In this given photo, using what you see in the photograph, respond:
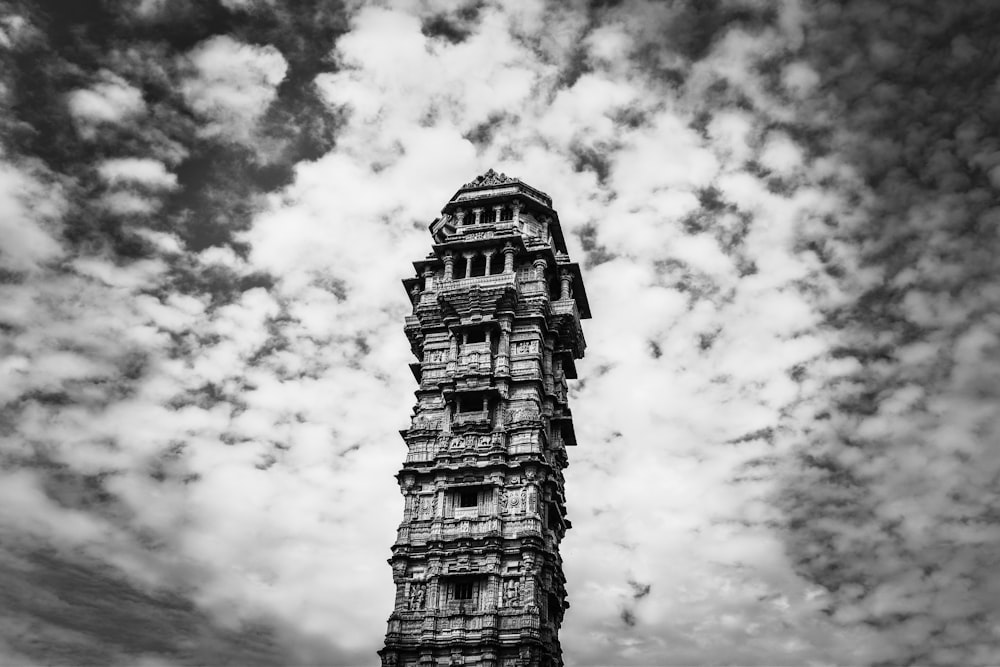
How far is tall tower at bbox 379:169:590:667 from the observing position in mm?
51781

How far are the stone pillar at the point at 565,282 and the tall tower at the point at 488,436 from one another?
101 millimetres

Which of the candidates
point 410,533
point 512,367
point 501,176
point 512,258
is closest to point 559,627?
point 410,533

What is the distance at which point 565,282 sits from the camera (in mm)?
68375

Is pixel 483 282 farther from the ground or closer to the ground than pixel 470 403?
farther from the ground

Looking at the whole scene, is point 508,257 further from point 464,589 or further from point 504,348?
Answer: point 464,589

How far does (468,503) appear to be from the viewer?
57062 millimetres

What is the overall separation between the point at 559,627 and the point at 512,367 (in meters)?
17.0

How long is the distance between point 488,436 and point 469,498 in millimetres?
4123

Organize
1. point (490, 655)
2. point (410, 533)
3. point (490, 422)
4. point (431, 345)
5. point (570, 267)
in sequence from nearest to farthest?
point (490, 655)
point (410, 533)
point (490, 422)
point (431, 345)
point (570, 267)

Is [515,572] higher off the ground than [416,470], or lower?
lower

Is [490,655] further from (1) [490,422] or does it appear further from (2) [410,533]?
(1) [490,422]

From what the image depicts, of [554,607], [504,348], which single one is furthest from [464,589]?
[504,348]

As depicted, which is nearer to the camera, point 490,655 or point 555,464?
point 490,655

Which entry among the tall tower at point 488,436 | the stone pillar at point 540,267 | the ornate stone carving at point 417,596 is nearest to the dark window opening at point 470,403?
the tall tower at point 488,436
